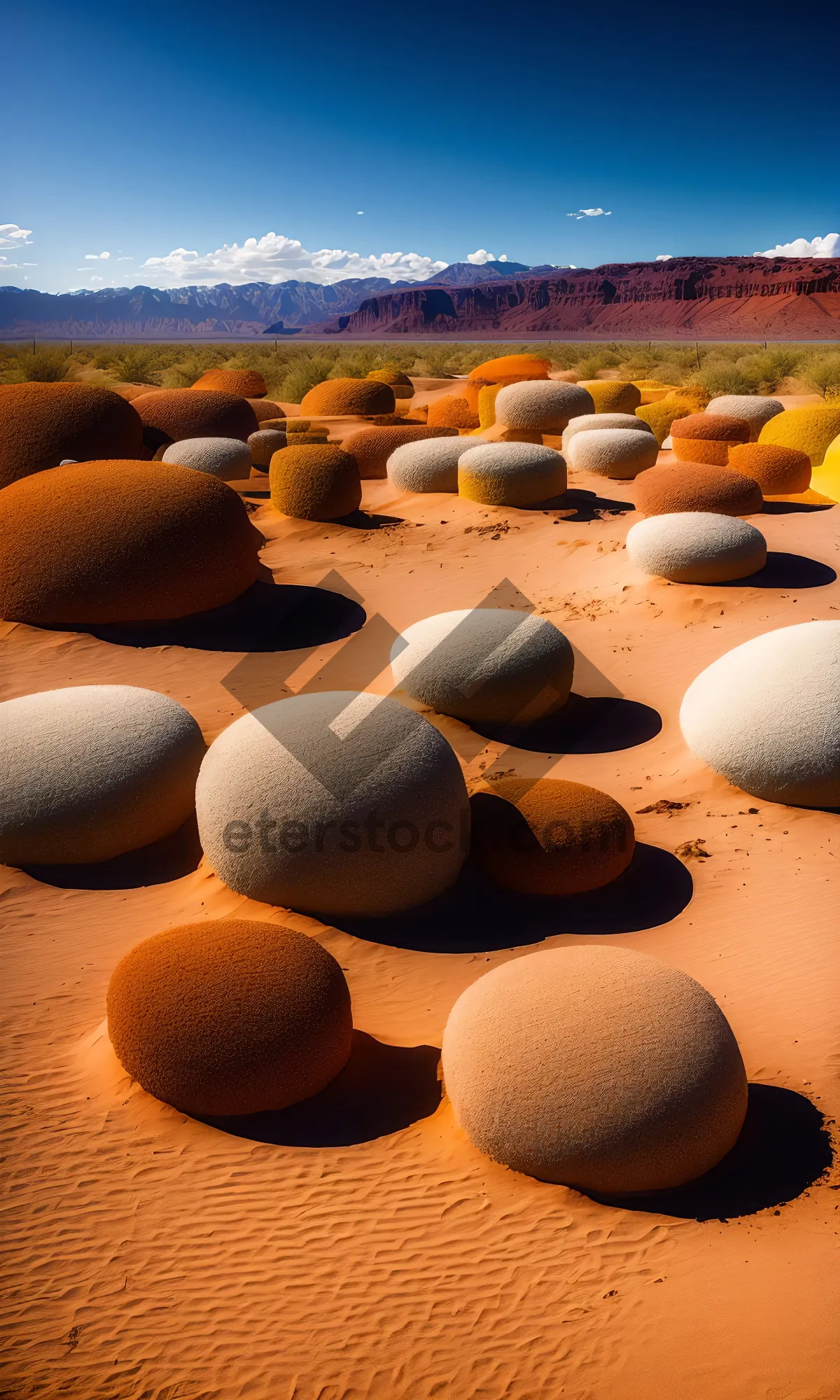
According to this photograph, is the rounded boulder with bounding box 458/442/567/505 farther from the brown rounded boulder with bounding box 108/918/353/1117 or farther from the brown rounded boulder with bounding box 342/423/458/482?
the brown rounded boulder with bounding box 108/918/353/1117

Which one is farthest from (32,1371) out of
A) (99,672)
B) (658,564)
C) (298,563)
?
(298,563)

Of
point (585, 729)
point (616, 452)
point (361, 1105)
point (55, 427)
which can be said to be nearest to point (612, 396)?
point (616, 452)

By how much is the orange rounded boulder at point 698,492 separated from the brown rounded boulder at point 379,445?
5.21m

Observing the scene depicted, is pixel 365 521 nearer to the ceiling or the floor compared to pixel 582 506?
nearer to the floor

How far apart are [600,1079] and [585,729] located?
444cm

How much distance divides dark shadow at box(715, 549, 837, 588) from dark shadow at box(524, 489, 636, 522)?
9.76 ft

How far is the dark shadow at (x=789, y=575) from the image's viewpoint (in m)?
9.45

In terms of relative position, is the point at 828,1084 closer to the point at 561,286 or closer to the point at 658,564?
the point at 658,564

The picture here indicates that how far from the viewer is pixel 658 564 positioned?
32.0 ft

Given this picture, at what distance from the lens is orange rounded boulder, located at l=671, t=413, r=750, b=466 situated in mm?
14065

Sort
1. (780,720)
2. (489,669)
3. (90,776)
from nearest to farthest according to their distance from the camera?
1. (90,776)
2. (780,720)
3. (489,669)

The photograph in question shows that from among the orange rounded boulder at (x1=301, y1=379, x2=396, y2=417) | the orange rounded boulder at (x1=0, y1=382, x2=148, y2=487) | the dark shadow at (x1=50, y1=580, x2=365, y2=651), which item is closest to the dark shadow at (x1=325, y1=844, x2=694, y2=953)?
the dark shadow at (x1=50, y1=580, x2=365, y2=651)

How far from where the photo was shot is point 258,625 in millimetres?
9602

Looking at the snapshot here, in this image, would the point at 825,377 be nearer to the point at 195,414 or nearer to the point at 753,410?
the point at 753,410
